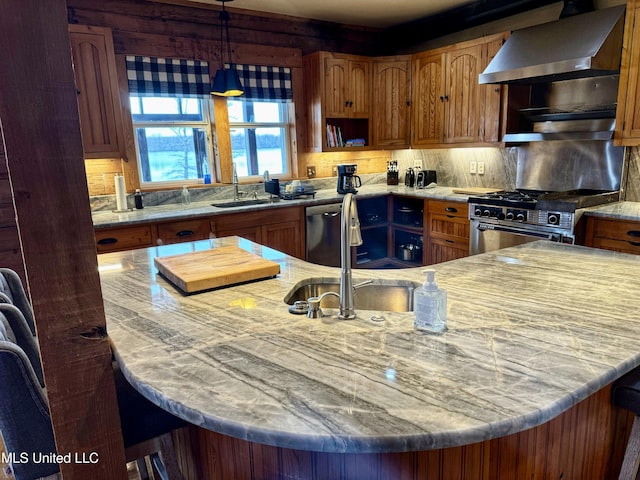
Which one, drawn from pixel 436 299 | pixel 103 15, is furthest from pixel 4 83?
pixel 103 15

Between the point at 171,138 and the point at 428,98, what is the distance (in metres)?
2.60

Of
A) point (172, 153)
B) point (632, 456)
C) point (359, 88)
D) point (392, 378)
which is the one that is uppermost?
point (359, 88)

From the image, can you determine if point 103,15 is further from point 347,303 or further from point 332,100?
point 347,303

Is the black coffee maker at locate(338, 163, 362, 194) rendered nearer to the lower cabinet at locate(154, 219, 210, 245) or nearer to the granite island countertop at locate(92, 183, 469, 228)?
the granite island countertop at locate(92, 183, 469, 228)

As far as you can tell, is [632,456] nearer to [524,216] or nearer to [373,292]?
[373,292]

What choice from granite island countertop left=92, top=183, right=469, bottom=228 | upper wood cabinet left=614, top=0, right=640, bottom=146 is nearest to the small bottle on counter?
granite island countertop left=92, top=183, right=469, bottom=228

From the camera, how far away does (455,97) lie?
14.4ft

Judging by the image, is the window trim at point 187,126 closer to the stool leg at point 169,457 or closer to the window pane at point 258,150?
the window pane at point 258,150

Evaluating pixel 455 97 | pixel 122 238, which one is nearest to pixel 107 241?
pixel 122 238

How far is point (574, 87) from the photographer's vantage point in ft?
12.5

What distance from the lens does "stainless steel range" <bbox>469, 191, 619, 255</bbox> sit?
10.8 feet

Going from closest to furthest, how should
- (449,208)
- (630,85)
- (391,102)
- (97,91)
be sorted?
1. (630,85)
2. (97,91)
3. (449,208)
4. (391,102)

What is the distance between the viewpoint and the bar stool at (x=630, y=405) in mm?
1336

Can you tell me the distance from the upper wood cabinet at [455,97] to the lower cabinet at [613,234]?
4.19 feet
